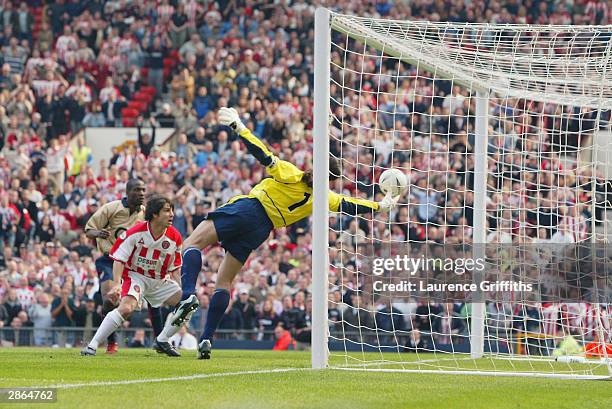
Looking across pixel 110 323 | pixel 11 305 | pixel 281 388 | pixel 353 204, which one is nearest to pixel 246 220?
pixel 353 204

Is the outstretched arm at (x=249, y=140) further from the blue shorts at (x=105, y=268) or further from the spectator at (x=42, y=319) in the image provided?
the spectator at (x=42, y=319)

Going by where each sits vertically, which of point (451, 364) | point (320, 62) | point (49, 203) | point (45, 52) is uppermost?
point (45, 52)

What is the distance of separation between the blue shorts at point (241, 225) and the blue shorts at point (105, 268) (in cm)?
236

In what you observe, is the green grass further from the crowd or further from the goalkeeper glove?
the crowd

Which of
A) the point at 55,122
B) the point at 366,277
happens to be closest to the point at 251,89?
the point at 55,122

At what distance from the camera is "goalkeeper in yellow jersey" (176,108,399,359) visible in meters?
12.3

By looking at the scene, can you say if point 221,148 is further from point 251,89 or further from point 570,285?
point 570,285

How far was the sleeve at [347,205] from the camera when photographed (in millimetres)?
12242

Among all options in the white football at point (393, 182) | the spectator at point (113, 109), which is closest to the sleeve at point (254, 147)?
the white football at point (393, 182)

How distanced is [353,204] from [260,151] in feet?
4.35

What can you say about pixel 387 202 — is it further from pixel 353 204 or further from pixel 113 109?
pixel 113 109

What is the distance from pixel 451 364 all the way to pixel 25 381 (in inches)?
222

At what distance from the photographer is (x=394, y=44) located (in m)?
12.3

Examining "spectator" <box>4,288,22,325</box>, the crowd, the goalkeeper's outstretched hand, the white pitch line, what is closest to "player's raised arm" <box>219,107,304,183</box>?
the goalkeeper's outstretched hand
